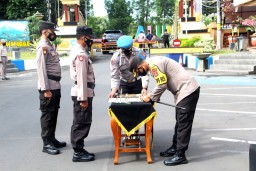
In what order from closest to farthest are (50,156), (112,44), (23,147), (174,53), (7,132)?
(50,156), (23,147), (7,132), (174,53), (112,44)

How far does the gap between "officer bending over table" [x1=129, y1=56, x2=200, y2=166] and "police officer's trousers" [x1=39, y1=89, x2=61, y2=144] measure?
1.59 m

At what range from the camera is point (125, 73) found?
620 centimetres

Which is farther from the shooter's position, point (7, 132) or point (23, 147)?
point (7, 132)

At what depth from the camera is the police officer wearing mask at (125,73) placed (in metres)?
5.81

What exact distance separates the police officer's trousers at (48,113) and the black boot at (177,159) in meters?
1.98

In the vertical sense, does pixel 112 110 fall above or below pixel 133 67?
below

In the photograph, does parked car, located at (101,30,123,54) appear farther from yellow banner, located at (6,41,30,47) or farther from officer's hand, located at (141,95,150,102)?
officer's hand, located at (141,95,150,102)

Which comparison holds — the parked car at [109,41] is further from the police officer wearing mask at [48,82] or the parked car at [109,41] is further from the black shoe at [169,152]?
the black shoe at [169,152]

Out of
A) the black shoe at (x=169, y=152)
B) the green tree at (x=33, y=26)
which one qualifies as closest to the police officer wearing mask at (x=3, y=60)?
the black shoe at (x=169, y=152)

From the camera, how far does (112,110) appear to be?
5258mm

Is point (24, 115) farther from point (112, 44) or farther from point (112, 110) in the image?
point (112, 44)

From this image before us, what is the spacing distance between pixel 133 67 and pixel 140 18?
65777 millimetres

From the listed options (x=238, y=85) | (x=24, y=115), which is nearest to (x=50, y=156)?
(x=24, y=115)

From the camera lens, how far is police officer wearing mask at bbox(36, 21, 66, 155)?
229 inches
